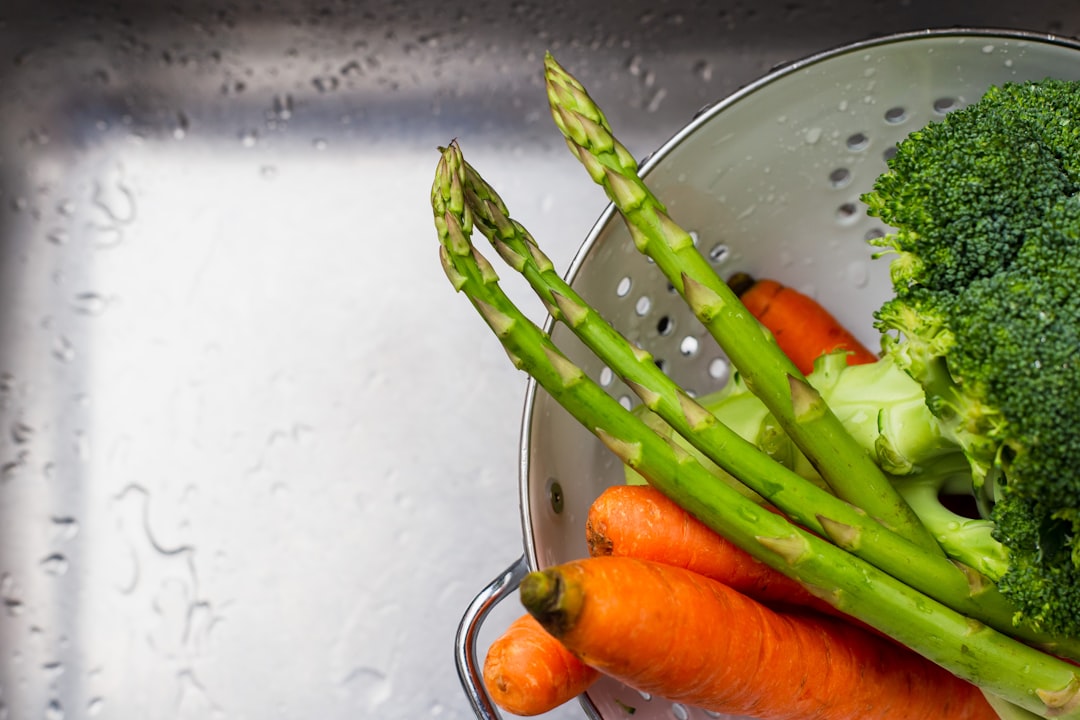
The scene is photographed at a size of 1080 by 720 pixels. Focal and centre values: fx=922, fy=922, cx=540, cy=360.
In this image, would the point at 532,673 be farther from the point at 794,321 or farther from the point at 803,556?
the point at 794,321

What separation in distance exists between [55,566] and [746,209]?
31.8 inches

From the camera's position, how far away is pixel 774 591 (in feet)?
2.34

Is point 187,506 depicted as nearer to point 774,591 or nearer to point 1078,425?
point 774,591

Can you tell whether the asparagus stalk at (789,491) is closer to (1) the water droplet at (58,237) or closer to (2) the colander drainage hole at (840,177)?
(2) the colander drainage hole at (840,177)

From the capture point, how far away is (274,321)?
102 cm

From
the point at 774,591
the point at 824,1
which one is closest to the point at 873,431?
the point at 774,591

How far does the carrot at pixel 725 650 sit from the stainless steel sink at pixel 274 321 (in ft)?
1.06

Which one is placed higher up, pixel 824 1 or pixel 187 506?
pixel 824 1

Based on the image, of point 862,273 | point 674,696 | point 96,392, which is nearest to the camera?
point 674,696

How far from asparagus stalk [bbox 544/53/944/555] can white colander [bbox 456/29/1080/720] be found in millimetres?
59

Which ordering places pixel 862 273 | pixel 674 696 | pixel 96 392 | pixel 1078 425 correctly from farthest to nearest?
1. pixel 96 392
2. pixel 862 273
3. pixel 674 696
4. pixel 1078 425

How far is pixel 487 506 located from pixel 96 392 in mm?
454

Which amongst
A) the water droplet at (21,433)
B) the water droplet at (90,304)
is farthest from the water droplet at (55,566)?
the water droplet at (90,304)

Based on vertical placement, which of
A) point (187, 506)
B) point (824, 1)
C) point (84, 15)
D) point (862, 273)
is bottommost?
point (862, 273)
